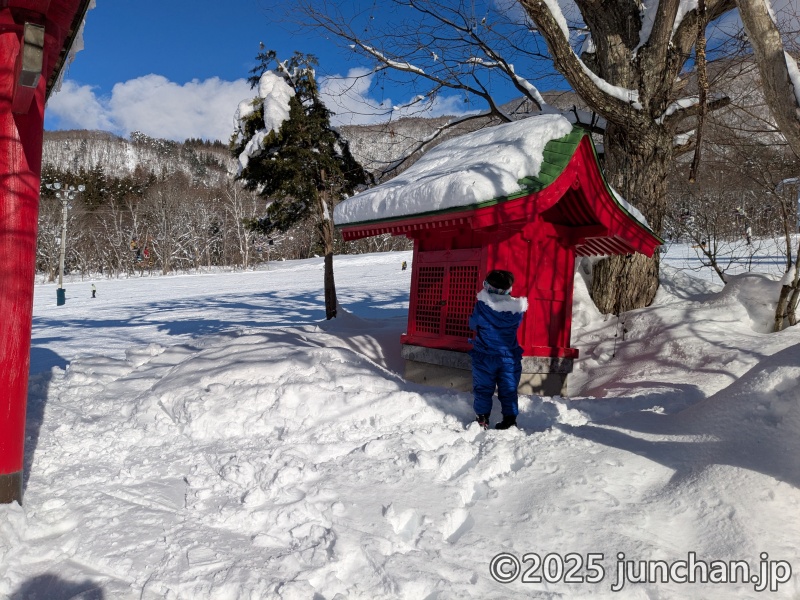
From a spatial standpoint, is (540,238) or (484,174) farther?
(540,238)

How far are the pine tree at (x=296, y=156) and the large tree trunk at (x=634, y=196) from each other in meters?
6.58

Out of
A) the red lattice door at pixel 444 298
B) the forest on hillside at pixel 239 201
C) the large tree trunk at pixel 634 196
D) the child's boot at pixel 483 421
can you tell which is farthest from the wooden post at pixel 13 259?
the large tree trunk at pixel 634 196

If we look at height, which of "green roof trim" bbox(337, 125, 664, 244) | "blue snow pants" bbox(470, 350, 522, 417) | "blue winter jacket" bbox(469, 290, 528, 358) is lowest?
"blue snow pants" bbox(470, 350, 522, 417)

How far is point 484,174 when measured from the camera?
5.77m

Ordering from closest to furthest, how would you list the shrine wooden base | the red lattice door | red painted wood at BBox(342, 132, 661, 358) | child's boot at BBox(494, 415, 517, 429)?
child's boot at BBox(494, 415, 517, 429) → red painted wood at BBox(342, 132, 661, 358) → the shrine wooden base → the red lattice door

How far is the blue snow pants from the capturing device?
16.2 ft

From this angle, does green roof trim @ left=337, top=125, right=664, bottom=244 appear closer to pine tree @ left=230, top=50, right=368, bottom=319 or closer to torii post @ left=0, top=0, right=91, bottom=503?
torii post @ left=0, top=0, right=91, bottom=503

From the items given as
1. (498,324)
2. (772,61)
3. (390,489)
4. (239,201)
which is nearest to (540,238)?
(498,324)

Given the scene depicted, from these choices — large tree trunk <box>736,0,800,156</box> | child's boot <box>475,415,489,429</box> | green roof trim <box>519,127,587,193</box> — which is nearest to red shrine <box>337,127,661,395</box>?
green roof trim <box>519,127,587,193</box>

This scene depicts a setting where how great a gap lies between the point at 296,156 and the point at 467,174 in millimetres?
8342

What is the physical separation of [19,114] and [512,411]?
448 centimetres

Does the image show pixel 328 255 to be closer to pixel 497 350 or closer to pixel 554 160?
pixel 554 160

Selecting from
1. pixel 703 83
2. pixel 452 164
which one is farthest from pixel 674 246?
pixel 703 83

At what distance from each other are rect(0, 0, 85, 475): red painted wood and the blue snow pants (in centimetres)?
356
